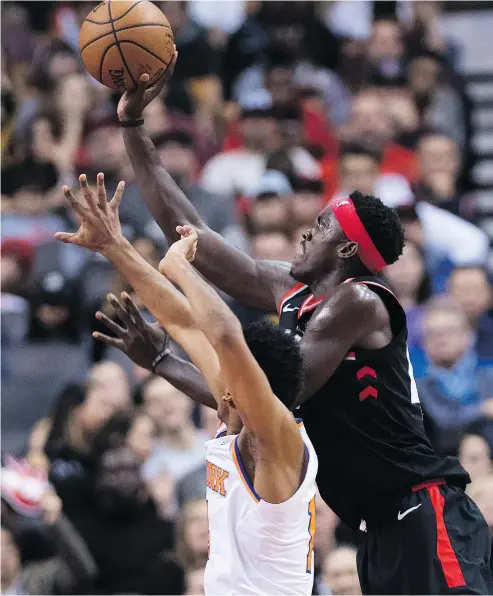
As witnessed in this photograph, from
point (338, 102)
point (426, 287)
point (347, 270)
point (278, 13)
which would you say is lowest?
point (426, 287)

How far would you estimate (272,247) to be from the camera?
8164mm

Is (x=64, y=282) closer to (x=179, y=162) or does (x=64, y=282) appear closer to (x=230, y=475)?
(x=179, y=162)

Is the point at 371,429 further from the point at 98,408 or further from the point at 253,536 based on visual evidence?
the point at 98,408

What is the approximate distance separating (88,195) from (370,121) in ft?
20.2

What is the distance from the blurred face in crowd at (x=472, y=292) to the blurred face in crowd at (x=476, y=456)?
188cm

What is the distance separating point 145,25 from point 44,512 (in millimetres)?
3014

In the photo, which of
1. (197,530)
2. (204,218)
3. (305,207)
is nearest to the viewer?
(197,530)

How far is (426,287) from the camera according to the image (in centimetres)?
823

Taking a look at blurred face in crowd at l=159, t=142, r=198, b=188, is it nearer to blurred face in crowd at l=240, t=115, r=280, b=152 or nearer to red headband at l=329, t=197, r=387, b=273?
blurred face in crowd at l=240, t=115, r=280, b=152

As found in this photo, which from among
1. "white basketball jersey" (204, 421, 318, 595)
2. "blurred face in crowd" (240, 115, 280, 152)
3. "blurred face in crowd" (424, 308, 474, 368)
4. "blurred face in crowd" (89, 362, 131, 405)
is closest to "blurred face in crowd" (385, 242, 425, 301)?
"blurred face in crowd" (424, 308, 474, 368)

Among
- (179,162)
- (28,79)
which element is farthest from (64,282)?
(28,79)

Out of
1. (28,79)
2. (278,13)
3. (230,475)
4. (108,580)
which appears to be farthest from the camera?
(278,13)

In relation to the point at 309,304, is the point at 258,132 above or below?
above

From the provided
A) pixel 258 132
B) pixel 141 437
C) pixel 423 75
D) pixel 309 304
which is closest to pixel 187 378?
pixel 309 304
